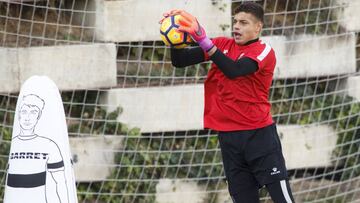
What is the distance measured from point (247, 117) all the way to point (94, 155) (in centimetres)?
203

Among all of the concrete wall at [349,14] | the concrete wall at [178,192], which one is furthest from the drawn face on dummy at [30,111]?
the concrete wall at [349,14]

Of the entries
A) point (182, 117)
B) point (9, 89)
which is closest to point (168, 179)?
point (182, 117)

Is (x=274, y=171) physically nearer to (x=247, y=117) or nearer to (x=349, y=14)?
(x=247, y=117)

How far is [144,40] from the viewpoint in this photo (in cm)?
718

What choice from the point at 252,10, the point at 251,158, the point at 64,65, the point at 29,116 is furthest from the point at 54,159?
the point at 64,65

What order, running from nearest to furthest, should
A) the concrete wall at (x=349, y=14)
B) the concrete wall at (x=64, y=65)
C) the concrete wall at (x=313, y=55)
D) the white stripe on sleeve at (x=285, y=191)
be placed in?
the white stripe on sleeve at (x=285, y=191)
the concrete wall at (x=64, y=65)
the concrete wall at (x=313, y=55)
the concrete wall at (x=349, y=14)

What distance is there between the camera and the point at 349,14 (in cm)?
778

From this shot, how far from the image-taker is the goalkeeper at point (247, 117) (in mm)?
5375

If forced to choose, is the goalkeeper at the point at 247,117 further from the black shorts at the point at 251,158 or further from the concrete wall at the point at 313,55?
the concrete wall at the point at 313,55

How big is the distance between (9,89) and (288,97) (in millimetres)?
2370

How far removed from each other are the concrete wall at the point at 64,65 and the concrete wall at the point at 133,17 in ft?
0.46

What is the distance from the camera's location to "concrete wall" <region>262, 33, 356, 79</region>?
7.54 m

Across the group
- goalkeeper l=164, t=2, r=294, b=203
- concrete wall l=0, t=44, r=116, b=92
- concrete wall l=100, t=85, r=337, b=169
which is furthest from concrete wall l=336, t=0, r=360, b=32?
goalkeeper l=164, t=2, r=294, b=203

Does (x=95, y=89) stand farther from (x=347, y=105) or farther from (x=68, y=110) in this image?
(x=347, y=105)
